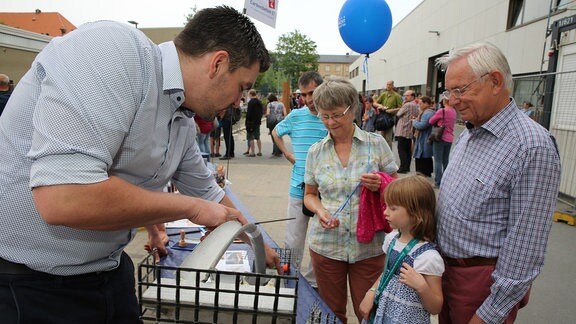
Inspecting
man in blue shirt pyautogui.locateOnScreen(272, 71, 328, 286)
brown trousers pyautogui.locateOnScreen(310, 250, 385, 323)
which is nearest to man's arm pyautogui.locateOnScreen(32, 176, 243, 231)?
brown trousers pyautogui.locateOnScreen(310, 250, 385, 323)

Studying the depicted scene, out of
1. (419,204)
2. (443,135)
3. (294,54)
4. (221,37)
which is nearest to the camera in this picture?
(221,37)

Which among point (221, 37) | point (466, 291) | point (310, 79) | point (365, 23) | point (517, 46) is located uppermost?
point (517, 46)

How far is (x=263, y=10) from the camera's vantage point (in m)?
5.37

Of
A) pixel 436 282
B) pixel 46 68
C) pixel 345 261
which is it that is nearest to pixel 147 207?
pixel 46 68

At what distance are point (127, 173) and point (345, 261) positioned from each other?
1.53 m

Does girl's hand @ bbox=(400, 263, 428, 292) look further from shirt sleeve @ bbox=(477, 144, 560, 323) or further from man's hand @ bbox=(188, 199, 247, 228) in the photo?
man's hand @ bbox=(188, 199, 247, 228)

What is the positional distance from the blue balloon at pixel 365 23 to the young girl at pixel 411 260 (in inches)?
218

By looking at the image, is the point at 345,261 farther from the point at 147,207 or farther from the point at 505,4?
the point at 505,4

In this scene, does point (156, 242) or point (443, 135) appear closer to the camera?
point (156, 242)

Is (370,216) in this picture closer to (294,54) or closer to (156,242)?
(156,242)

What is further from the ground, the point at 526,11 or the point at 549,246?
the point at 526,11

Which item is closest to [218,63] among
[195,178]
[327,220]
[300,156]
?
[195,178]

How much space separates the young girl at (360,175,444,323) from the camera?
Result: 1.71m

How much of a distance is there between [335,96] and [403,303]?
1182 millimetres
